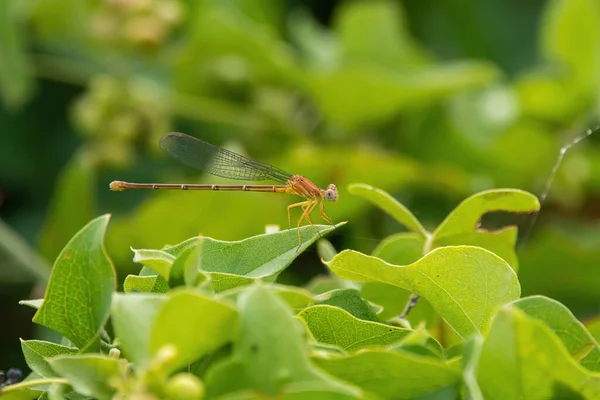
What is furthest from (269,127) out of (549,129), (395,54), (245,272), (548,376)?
(548,376)

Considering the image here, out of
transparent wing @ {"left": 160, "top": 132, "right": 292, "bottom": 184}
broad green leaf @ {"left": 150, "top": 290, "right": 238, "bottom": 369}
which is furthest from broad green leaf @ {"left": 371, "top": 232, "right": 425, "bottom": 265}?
transparent wing @ {"left": 160, "top": 132, "right": 292, "bottom": 184}

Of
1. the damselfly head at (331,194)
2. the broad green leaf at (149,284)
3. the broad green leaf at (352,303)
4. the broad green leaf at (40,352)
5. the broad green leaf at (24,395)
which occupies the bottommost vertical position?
the damselfly head at (331,194)

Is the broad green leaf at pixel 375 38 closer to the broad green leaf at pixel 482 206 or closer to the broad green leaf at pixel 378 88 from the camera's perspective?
the broad green leaf at pixel 378 88

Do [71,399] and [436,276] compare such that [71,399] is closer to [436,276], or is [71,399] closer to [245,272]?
[245,272]

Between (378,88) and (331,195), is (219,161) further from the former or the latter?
(378,88)

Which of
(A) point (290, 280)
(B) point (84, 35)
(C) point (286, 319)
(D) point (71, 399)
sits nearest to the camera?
(C) point (286, 319)

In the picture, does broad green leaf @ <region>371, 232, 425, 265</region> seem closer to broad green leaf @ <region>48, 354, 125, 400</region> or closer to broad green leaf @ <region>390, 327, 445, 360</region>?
broad green leaf @ <region>390, 327, 445, 360</region>

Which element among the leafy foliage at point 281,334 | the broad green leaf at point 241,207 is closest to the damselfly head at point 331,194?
the broad green leaf at point 241,207
